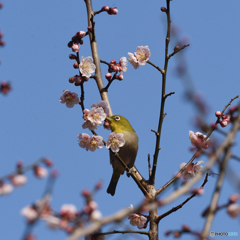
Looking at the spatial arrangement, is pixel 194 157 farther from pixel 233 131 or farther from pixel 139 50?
pixel 233 131

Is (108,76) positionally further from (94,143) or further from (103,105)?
(94,143)

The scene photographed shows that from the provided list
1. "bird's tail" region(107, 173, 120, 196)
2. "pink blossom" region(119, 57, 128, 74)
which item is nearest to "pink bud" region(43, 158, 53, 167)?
"pink blossom" region(119, 57, 128, 74)

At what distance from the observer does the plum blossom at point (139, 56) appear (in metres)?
5.22

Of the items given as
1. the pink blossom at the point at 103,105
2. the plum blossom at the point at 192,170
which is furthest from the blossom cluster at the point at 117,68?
the plum blossom at the point at 192,170

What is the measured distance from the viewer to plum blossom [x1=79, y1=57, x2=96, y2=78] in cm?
445

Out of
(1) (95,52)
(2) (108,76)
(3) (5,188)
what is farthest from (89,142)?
(3) (5,188)

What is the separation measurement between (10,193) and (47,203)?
49cm

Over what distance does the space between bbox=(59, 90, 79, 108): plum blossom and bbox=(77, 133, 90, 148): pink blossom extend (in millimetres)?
400

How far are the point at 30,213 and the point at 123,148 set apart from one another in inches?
175

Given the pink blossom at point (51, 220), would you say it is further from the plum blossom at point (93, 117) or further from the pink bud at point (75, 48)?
the pink bud at point (75, 48)

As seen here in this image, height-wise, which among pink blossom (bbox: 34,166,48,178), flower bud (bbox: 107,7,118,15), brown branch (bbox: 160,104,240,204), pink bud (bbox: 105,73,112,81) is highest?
flower bud (bbox: 107,7,118,15)

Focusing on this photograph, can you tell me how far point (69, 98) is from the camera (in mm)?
4723

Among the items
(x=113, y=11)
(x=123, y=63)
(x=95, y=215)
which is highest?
(x=113, y=11)

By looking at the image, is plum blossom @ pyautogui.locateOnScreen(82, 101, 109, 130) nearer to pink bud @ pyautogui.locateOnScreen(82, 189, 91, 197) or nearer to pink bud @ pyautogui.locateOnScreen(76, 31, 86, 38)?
pink bud @ pyautogui.locateOnScreen(76, 31, 86, 38)
